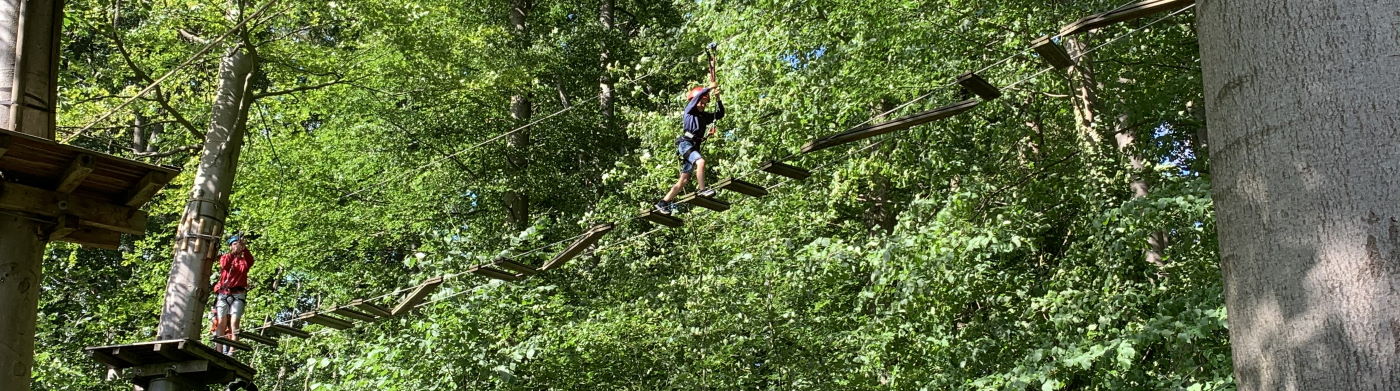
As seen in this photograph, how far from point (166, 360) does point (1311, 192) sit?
318 inches

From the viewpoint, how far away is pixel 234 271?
386 inches

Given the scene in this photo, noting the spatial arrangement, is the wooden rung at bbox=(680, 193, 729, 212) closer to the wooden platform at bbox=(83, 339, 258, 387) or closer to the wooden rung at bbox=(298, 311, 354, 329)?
the wooden rung at bbox=(298, 311, 354, 329)

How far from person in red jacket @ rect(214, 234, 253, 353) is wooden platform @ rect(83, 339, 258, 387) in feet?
4.21

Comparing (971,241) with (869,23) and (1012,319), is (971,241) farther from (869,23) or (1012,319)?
(869,23)

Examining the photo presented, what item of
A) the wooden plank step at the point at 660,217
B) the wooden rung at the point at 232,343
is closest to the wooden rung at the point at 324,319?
the wooden rung at the point at 232,343

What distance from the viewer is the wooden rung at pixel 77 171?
5.26m

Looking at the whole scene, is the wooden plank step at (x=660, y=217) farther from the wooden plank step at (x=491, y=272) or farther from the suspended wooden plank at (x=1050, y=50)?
the suspended wooden plank at (x=1050, y=50)

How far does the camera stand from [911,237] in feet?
31.0

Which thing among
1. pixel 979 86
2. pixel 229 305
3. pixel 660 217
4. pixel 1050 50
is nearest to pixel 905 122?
pixel 979 86

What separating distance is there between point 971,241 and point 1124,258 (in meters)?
1.33

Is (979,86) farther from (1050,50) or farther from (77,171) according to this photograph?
(77,171)

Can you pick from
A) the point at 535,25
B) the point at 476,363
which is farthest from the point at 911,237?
the point at 535,25

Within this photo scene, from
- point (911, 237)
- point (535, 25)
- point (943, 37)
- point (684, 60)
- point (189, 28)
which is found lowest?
point (911, 237)

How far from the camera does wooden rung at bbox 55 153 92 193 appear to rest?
526cm
